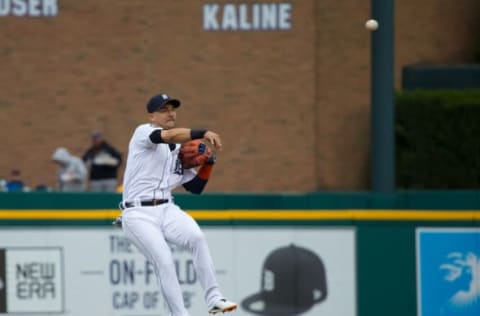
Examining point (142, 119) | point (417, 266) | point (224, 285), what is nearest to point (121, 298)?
point (224, 285)

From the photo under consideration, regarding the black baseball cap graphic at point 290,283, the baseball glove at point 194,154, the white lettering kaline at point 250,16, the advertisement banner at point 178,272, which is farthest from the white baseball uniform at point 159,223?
the white lettering kaline at point 250,16

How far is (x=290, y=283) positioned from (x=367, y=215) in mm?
923

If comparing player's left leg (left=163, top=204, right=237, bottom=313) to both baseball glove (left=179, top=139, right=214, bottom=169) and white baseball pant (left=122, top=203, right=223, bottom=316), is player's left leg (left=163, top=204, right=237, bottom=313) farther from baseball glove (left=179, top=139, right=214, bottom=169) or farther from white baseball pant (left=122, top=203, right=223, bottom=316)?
baseball glove (left=179, top=139, right=214, bottom=169)

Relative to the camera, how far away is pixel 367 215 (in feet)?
33.8

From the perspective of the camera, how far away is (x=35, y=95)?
19141 mm

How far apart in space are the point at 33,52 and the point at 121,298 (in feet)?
31.8

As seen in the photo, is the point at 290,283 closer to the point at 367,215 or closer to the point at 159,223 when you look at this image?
the point at 367,215

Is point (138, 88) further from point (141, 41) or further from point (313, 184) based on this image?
point (313, 184)

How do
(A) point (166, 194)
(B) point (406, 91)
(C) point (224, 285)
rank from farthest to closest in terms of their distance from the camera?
(B) point (406, 91) → (C) point (224, 285) → (A) point (166, 194)

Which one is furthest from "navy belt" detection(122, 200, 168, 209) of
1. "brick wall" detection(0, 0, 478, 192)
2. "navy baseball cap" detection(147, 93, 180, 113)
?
"brick wall" detection(0, 0, 478, 192)

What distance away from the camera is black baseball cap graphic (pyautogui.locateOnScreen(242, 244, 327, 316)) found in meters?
10.2

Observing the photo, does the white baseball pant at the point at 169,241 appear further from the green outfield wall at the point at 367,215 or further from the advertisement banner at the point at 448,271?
the advertisement banner at the point at 448,271

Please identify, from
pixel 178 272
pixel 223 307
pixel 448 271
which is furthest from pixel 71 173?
pixel 223 307

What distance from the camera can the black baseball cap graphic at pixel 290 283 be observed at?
33.5 feet
